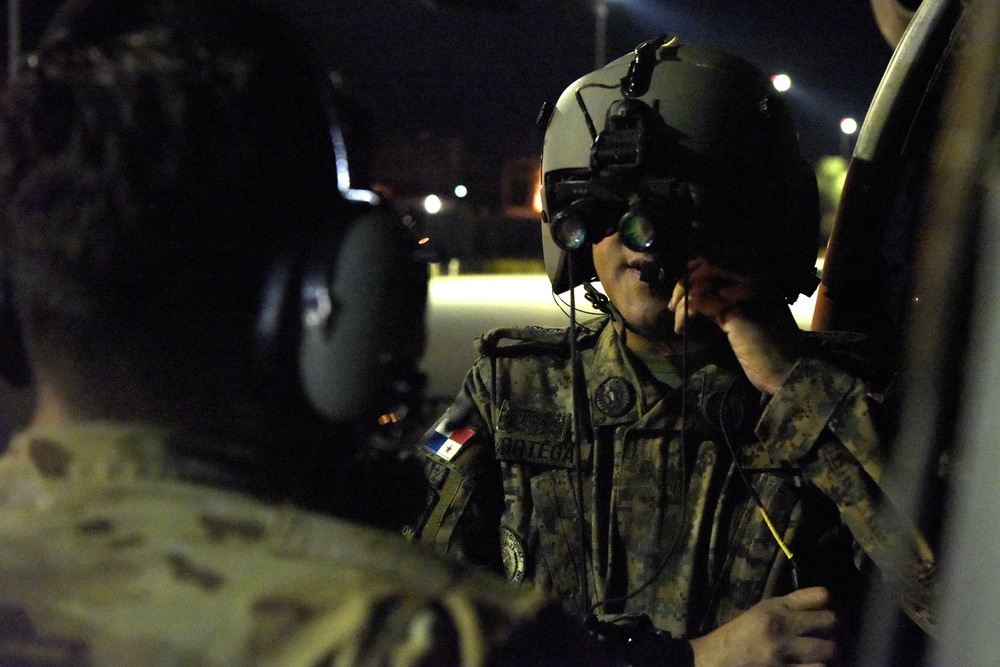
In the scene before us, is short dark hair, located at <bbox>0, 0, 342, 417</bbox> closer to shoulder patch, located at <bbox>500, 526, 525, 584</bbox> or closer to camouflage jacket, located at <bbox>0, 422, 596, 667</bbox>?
camouflage jacket, located at <bbox>0, 422, 596, 667</bbox>

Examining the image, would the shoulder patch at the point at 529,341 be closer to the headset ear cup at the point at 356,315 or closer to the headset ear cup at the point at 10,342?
the headset ear cup at the point at 356,315

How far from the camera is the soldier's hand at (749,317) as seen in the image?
2066 millimetres

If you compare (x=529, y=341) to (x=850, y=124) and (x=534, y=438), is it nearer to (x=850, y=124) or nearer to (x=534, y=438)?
(x=534, y=438)

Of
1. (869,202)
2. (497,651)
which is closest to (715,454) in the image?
(869,202)

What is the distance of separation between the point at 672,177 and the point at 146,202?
1.34 meters

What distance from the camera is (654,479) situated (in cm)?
220

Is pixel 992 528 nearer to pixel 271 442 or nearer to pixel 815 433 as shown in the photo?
pixel 271 442

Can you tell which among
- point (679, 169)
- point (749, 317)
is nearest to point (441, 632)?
point (749, 317)

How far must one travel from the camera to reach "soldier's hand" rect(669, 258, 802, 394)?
2.07 m

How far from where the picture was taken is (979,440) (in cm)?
97

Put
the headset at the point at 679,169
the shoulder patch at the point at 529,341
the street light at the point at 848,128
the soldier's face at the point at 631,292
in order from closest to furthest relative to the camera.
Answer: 1. the headset at the point at 679,169
2. the soldier's face at the point at 631,292
3. the shoulder patch at the point at 529,341
4. the street light at the point at 848,128

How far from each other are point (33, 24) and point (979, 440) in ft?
3.60

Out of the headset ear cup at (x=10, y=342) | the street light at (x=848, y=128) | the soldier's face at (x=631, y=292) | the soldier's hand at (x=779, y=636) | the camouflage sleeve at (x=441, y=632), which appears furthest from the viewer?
the street light at (x=848, y=128)

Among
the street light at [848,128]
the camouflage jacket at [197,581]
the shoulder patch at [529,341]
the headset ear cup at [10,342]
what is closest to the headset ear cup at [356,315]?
the camouflage jacket at [197,581]
